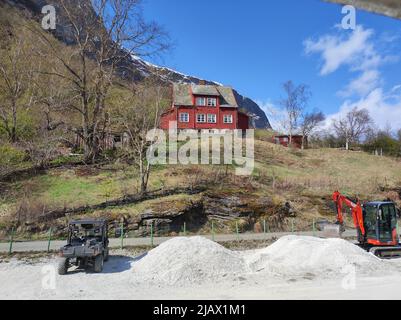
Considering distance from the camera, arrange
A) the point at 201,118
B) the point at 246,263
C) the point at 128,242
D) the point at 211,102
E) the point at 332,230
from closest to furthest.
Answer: the point at 246,263 → the point at 332,230 → the point at 128,242 → the point at 201,118 → the point at 211,102

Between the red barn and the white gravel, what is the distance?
39.3m

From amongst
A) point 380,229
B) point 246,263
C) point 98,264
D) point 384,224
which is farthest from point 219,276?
point 384,224

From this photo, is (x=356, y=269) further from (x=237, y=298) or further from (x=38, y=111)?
(x=38, y=111)

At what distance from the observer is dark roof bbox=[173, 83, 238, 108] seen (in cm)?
5607

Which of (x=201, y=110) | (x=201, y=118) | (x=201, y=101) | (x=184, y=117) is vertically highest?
(x=201, y=101)

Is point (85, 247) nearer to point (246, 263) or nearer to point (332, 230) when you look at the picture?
point (246, 263)

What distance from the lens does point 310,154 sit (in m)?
54.4

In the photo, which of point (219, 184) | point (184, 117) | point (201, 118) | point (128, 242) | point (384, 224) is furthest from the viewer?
point (201, 118)

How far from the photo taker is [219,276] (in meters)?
13.7

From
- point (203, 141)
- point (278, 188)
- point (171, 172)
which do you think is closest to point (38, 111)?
point (171, 172)

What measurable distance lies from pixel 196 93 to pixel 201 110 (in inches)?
103

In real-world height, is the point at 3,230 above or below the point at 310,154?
below
